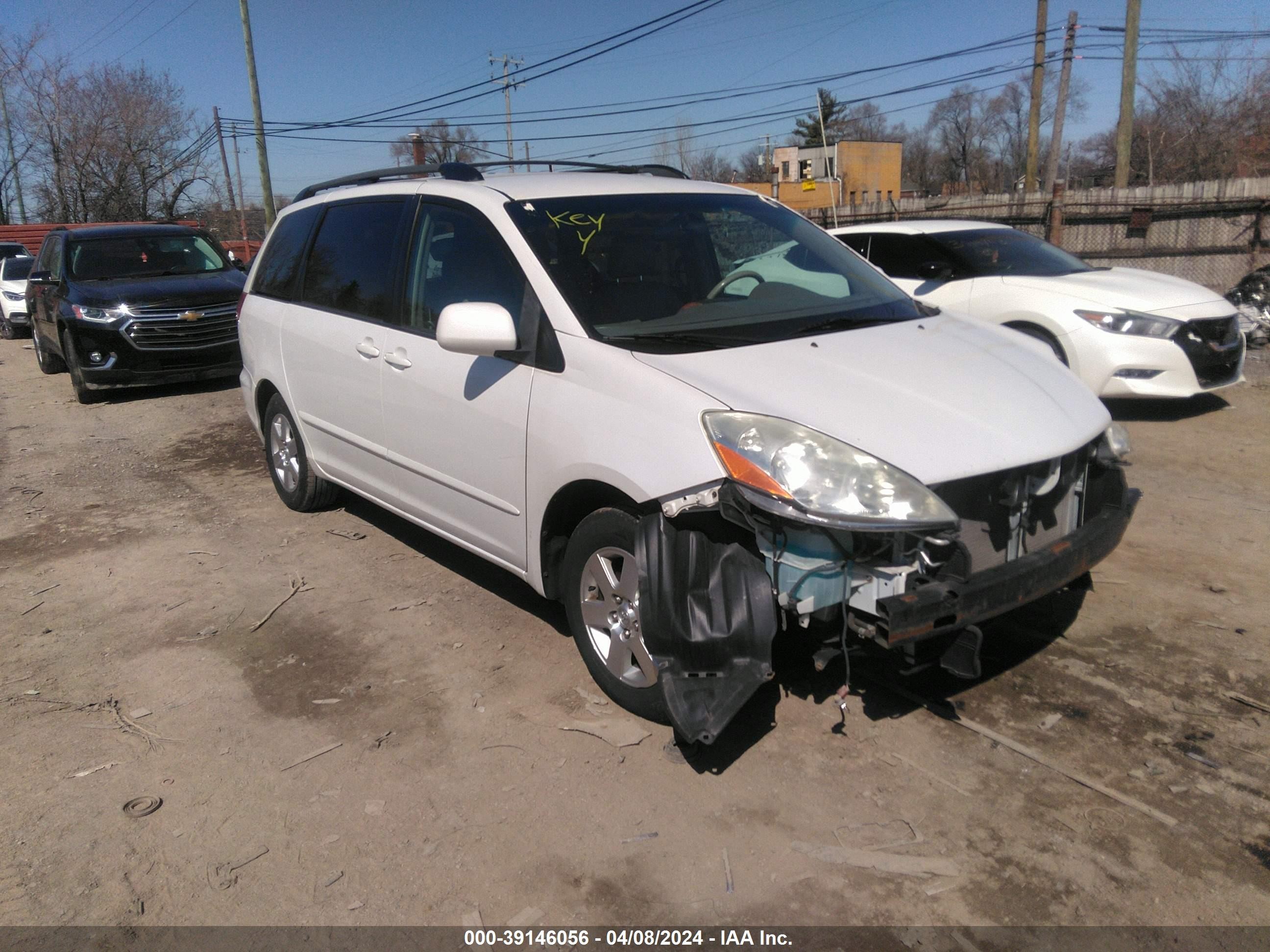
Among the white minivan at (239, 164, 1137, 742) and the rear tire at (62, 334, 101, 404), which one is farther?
the rear tire at (62, 334, 101, 404)

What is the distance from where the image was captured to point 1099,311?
7.31 meters

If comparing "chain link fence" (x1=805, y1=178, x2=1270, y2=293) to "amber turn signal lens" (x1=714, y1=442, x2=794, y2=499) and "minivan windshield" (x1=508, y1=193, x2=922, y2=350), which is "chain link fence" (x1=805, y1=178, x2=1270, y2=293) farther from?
"amber turn signal lens" (x1=714, y1=442, x2=794, y2=499)

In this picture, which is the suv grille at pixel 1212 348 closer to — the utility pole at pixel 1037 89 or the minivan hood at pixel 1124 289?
the minivan hood at pixel 1124 289

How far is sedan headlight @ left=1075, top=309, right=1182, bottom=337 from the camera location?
7.23 metres

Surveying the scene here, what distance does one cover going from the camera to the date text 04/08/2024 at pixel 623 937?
8.00 ft

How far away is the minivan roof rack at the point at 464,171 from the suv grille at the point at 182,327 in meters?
5.49

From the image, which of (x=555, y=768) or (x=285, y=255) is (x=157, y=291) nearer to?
(x=285, y=255)

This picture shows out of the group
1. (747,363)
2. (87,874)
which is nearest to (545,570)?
(747,363)

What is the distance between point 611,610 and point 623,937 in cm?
116

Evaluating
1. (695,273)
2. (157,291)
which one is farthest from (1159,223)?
(157,291)

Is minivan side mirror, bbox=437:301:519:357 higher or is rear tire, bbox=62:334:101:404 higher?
minivan side mirror, bbox=437:301:519:357

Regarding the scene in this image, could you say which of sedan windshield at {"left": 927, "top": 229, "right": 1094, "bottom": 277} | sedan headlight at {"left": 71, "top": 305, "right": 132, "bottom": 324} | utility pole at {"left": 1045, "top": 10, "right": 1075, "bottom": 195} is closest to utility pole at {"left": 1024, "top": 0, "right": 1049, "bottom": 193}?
utility pole at {"left": 1045, "top": 10, "right": 1075, "bottom": 195}

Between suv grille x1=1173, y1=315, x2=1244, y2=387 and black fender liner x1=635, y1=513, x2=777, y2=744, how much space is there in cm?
592

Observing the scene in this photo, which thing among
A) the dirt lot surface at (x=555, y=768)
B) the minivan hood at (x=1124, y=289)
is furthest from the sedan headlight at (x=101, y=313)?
the minivan hood at (x=1124, y=289)
